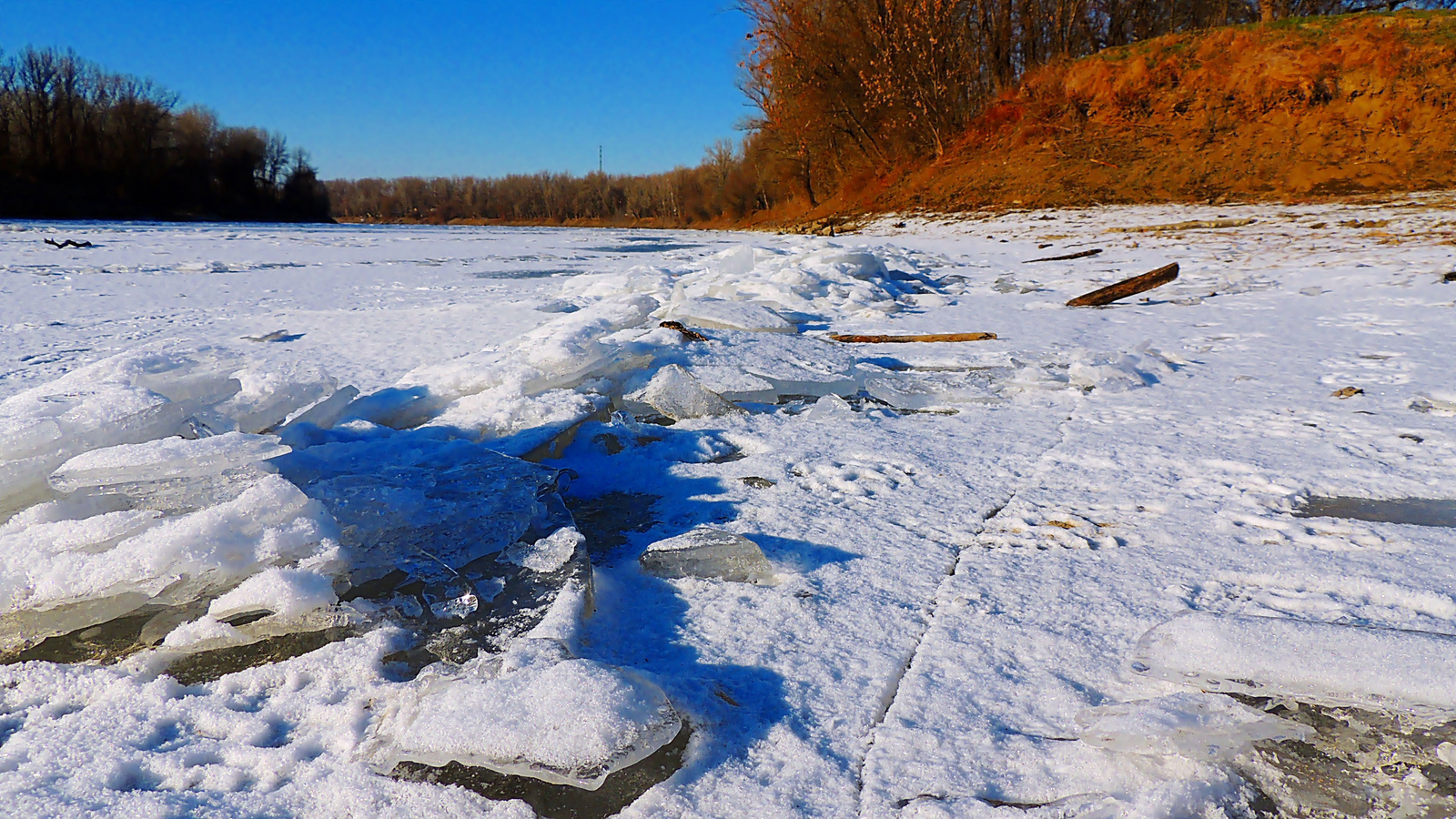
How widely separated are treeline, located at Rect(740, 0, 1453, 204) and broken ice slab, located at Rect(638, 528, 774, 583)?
48.1 ft

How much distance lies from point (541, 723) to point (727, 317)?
7.39 feet

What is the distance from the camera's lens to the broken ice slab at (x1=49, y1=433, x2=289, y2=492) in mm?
1075

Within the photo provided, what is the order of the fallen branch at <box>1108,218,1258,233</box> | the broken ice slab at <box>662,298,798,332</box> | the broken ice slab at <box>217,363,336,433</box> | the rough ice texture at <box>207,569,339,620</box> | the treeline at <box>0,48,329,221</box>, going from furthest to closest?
1. the treeline at <box>0,48,329,221</box>
2. the fallen branch at <box>1108,218,1258,233</box>
3. the broken ice slab at <box>662,298,798,332</box>
4. the broken ice slab at <box>217,363,336,433</box>
5. the rough ice texture at <box>207,569,339,620</box>

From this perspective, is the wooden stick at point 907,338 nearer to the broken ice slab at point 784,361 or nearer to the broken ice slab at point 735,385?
the broken ice slab at point 784,361

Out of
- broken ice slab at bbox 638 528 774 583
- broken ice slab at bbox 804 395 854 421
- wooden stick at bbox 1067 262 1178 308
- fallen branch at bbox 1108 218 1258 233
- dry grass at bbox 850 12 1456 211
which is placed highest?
dry grass at bbox 850 12 1456 211

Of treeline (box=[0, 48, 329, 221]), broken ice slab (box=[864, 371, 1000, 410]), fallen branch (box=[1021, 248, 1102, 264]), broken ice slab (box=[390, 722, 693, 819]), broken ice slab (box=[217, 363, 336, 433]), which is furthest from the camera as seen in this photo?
treeline (box=[0, 48, 329, 221])

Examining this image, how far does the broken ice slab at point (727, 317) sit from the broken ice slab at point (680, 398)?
0.84 m

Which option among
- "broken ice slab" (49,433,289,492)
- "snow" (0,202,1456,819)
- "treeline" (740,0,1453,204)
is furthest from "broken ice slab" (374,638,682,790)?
"treeline" (740,0,1453,204)

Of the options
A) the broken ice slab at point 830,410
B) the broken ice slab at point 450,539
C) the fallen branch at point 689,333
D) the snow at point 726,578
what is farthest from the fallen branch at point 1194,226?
the broken ice slab at point 450,539

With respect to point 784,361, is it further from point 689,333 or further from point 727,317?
point 727,317

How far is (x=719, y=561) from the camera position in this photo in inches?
43.3

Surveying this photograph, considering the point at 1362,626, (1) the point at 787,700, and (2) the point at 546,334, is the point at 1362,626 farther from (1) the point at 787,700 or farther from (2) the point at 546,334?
(2) the point at 546,334

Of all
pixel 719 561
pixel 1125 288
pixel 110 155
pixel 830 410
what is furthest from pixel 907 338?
pixel 110 155

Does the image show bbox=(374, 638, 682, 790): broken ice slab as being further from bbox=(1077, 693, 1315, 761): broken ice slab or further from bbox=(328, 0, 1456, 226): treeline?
bbox=(328, 0, 1456, 226): treeline
